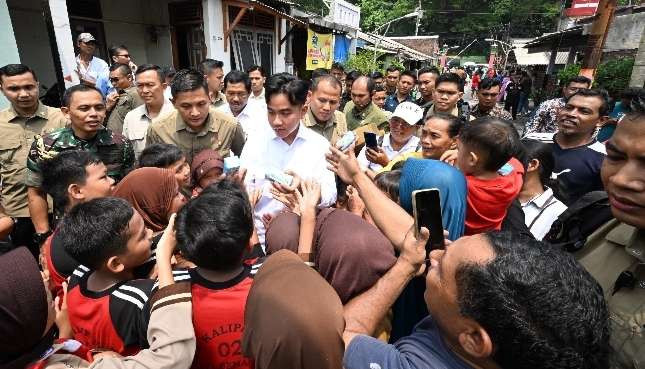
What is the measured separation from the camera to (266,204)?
2.25 metres

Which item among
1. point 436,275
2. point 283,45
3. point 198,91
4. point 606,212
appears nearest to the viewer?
point 436,275

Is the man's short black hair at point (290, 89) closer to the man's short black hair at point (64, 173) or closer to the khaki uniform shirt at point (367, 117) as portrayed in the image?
the man's short black hair at point (64, 173)

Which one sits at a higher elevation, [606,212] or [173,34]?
[173,34]

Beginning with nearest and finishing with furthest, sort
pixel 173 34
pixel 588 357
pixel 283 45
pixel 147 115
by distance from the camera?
pixel 588 357, pixel 147 115, pixel 173 34, pixel 283 45

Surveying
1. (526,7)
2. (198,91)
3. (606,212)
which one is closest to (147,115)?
(198,91)

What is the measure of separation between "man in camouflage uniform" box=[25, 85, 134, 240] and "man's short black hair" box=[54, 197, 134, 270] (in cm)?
130

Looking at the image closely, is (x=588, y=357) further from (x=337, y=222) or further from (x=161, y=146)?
(x=161, y=146)

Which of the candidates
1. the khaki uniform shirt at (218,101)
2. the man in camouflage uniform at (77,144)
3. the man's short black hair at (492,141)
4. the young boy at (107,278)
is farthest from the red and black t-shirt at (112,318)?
the khaki uniform shirt at (218,101)

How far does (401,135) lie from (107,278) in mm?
2850

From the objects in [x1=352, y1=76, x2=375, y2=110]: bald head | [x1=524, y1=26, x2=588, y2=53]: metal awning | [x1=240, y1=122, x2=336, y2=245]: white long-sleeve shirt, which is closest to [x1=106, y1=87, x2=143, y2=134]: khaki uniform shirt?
[x1=240, y1=122, x2=336, y2=245]: white long-sleeve shirt

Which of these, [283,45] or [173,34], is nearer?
[173,34]

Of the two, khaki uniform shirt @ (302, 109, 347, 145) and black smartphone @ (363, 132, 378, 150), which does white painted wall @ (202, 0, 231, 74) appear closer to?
khaki uniform shirt @ (302, 109, 347, 145)

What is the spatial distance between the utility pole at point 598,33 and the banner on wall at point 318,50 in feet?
25.4

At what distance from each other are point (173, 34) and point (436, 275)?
9656 millimetres
